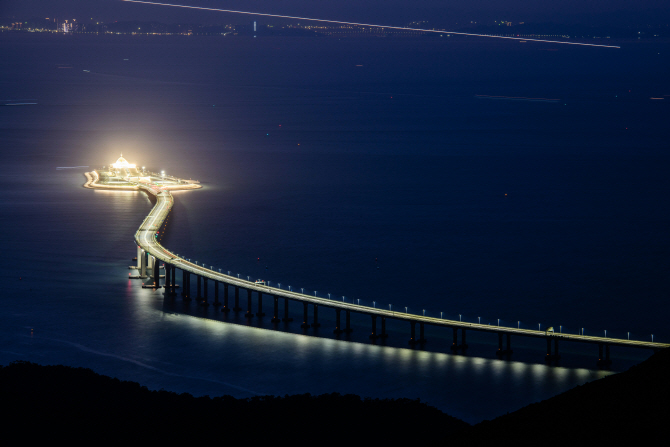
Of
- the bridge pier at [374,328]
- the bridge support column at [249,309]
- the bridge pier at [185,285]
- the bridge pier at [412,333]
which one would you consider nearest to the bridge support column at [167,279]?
the bridge pier at [185,285]

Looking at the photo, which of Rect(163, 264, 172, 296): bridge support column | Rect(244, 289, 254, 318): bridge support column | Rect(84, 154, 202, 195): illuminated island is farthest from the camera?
Rect(84, 154, 202, 195): illuminated island

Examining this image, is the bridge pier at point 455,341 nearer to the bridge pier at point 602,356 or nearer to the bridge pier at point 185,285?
the bridge pier at point 602,356

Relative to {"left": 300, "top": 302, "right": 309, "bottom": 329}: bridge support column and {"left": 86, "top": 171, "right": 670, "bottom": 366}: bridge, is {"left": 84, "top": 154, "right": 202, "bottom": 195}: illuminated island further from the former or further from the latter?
{"left": 300, "top": 302, "right": 309, "bottom": 329}: bridge support column

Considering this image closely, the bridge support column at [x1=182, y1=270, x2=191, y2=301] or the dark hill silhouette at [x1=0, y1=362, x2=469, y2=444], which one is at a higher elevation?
the bridge support column at [x1=182, y1=270, x2=191, y2=301]

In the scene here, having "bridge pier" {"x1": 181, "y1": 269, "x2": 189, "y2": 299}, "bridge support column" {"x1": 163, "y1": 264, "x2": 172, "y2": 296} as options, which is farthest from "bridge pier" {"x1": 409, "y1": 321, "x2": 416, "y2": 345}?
"bridge support column" {"x1": 163, "y1": 264, "x2": 172, "y2": 296}

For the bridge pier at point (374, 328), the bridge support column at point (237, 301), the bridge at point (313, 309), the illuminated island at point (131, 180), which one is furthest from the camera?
the illuminated island at point (131, 180)

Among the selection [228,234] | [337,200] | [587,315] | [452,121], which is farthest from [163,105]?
[587,315]
